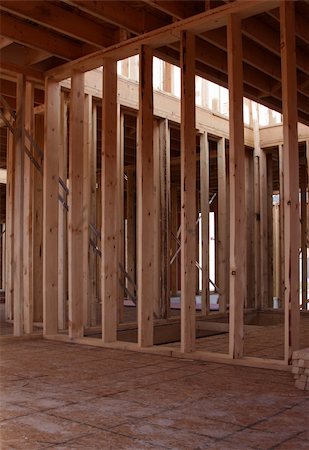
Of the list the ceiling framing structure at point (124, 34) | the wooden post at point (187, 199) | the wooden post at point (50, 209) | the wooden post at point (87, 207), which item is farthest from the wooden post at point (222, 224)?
Result: the wooden post at point (187, 199)

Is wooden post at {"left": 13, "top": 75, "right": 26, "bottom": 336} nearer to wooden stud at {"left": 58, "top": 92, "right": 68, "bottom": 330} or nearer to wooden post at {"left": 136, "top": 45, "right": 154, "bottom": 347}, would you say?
wooden stud at {"left": 58, "top": 92, "right": 68, "bottom": 330}

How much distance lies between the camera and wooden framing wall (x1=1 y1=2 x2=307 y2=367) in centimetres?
412

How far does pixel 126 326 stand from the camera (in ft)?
21.1

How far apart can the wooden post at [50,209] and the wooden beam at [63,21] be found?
0.81 metres

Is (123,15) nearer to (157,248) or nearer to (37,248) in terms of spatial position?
(37,248)

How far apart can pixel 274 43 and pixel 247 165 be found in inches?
161

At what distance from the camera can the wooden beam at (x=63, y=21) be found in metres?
4.72

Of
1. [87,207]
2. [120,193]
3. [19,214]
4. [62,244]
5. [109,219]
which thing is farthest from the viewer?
[120,193]

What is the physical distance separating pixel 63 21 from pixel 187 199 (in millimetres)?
2010

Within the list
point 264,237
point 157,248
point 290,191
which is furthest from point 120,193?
point 290,191

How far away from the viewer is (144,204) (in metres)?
4.90

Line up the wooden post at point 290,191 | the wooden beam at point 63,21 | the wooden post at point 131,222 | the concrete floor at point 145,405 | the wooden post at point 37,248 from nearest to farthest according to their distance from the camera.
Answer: the concrete floor at point 145,405
the wooden post at point 290,191
the wooden beam at point 63,21
the wooden post at point 37,248
the wooden post at point 131,222

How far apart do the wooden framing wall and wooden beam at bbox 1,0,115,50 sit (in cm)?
18

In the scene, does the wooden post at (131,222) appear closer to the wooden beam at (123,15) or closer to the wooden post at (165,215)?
the wooden post at (165,215)
